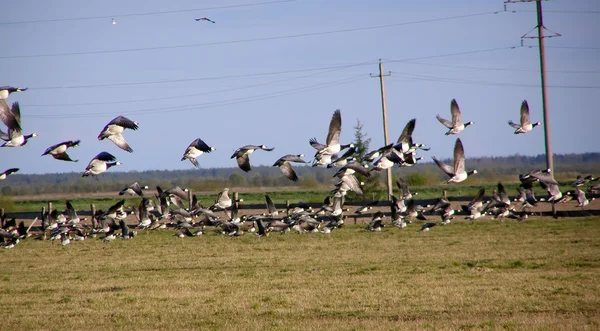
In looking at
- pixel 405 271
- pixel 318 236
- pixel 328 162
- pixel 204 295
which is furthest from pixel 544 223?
pixel 204 295

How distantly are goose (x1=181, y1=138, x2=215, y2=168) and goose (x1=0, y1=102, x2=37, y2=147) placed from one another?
→ 141 inches

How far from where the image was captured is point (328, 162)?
743 inches

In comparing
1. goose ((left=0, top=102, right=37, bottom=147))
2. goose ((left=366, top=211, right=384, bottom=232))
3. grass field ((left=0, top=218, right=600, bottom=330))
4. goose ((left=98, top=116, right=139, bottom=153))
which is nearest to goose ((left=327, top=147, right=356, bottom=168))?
grass field ((left=0, top=218, right=600, bottom=330))

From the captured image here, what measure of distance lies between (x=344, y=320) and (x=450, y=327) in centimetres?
194

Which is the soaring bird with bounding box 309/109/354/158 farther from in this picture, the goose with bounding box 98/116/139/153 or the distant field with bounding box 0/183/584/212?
the distant field with bounding box 0/183/584/212

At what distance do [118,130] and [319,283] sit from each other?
567cm

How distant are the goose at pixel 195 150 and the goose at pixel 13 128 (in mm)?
3578

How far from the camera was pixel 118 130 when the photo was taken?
60.1 ft

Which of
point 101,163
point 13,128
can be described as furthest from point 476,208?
point 13,128

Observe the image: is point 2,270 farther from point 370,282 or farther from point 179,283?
point 370,282

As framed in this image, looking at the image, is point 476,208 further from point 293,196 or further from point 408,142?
point 293,196

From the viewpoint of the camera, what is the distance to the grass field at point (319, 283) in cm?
1447

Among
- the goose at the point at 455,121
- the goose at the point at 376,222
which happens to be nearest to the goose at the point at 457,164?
the goose at the point at 455,121

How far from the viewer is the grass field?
47.5 ft
